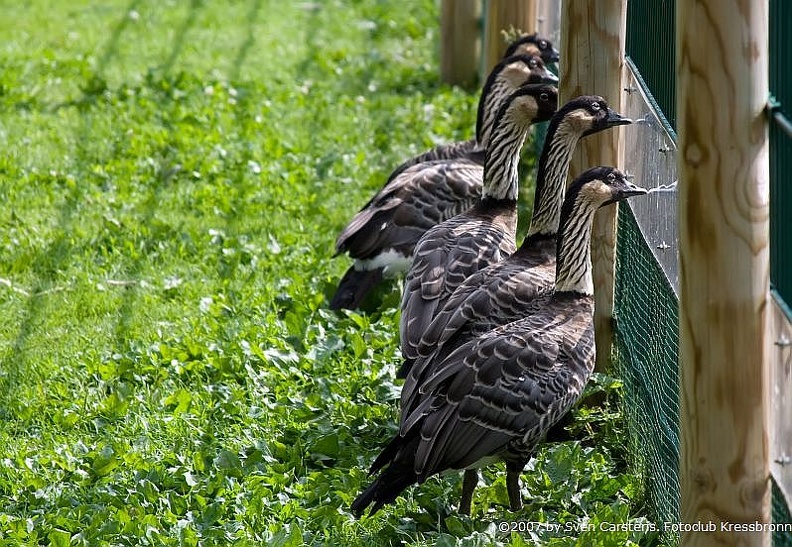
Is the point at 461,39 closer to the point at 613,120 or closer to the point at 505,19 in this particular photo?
the point at 505,19

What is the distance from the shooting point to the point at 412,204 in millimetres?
7160

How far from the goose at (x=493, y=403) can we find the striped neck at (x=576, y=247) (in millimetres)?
166

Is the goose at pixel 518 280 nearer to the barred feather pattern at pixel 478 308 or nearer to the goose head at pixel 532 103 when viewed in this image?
the barred feather pattern at pixel 478 308

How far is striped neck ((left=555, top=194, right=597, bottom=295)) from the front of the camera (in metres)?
5.21

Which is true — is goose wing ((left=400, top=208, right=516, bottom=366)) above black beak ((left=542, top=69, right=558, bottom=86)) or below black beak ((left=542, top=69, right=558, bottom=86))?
below

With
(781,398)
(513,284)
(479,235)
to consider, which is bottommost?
(781,398)

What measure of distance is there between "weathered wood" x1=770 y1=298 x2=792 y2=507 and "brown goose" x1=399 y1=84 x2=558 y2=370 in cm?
205

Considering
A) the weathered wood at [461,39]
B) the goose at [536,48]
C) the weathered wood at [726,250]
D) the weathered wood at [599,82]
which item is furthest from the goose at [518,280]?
the weathered wood at [461,39]

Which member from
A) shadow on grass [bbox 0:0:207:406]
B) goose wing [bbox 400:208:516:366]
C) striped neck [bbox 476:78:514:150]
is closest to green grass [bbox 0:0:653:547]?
shadow on grass [bbox 0:0:207:406]

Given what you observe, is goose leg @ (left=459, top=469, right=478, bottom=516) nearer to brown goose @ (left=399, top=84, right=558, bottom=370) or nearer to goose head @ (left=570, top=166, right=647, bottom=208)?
brown goose @ (left=399, top=84, right=558, bottom=370)

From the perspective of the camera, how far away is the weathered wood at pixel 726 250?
341cm

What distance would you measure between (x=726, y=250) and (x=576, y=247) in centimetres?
175

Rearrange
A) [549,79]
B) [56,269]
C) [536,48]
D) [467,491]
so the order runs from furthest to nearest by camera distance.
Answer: [536,48], [56,269], [549,79], [467,491]

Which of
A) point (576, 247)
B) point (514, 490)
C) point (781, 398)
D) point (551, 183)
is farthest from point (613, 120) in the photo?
point (781, 398)
